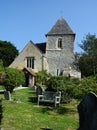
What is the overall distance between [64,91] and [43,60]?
40.7 metres

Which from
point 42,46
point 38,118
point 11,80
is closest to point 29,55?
point 42,46

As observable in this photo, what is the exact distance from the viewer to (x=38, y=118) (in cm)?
1780

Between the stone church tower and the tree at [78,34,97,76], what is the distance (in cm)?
328

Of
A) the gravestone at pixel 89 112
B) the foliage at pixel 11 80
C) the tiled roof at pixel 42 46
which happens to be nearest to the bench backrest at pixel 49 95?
the foliage at pixel 11 80

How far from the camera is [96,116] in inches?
340

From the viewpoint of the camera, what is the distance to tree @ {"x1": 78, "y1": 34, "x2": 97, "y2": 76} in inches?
2458

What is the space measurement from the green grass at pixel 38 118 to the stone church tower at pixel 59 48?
145 ft

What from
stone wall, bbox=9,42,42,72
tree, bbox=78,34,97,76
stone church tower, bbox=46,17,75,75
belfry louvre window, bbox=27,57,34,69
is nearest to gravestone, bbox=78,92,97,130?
tree, bbox=78,34,97,76

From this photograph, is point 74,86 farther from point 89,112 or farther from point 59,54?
point 59,54

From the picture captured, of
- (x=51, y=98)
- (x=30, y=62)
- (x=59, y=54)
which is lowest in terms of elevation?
(x=51, y=98)

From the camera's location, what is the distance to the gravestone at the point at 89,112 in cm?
874

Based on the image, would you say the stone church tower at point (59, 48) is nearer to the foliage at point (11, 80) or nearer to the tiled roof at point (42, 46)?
the tiled roof at point (42, 46)

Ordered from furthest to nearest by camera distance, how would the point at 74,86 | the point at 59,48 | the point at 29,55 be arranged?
the point at 59,48, the point at 29,55, the point at 74,86

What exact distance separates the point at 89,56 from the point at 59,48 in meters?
8.34
